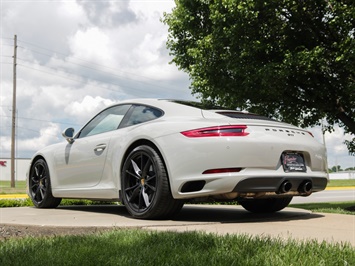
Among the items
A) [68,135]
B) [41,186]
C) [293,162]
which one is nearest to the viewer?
[293,162]

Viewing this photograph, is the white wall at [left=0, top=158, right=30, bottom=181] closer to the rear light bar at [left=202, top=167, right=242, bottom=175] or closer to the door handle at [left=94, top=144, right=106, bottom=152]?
the door handle at [left=94, top=144, right=106, bottom=152]

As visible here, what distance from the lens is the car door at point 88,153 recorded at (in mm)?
5941

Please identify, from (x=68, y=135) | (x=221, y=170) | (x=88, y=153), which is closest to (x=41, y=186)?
(x=68, y=135)

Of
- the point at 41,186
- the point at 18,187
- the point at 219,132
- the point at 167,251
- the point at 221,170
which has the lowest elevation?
the point at 18,187

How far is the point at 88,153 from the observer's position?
20.1 ft

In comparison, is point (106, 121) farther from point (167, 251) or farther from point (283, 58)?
point (283, 58)

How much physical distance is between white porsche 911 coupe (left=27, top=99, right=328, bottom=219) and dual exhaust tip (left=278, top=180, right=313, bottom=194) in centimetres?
1

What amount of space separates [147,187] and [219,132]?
3.49 ft

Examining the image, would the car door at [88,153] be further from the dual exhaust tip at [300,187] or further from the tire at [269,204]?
the dual exhaust tip at [300,187]

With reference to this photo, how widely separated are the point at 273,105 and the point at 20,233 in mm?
8420

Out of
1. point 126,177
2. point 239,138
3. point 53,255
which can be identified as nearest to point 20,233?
point 126,177

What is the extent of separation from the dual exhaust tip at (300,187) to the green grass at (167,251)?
1477mm

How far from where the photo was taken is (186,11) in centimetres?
1267

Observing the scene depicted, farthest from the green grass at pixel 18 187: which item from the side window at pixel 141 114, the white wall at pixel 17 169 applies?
the white wall at pixel 17 169
